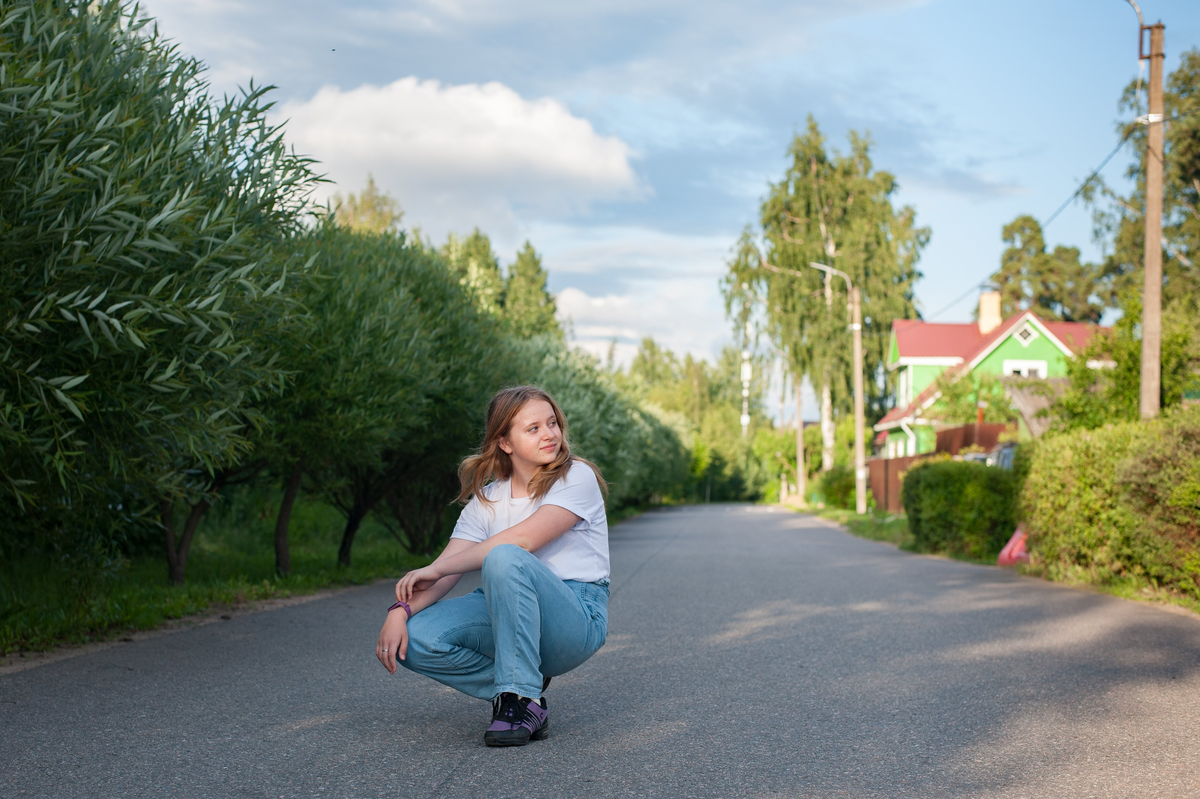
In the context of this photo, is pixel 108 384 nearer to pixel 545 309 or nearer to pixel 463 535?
pixel 463 535

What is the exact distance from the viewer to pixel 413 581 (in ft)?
14.6

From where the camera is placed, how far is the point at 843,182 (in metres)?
45.5

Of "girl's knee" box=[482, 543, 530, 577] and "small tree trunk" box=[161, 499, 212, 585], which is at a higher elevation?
"girl's knee" box=[482, 543, 530, 577]

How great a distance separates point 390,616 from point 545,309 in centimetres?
4482

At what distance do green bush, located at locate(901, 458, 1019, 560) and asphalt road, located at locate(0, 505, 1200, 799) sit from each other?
7389mm

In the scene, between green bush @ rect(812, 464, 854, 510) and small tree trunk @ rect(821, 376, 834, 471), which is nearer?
green bush @ rect(812, 464, 854, 510)

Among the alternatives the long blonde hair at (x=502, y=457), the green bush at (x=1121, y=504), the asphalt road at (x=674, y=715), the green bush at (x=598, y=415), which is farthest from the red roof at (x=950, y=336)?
the long blonde hair at (x=502, y=457)

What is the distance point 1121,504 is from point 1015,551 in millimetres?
5146

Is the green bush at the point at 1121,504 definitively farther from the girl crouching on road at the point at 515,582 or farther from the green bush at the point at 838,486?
the green bush at the point at 838,486

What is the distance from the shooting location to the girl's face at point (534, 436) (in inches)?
→ 184

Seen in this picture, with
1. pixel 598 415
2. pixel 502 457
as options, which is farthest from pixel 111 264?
pixel 598 415

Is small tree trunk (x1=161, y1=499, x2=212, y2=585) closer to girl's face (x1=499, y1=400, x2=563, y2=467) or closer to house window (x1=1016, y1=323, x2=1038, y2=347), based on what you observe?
girl's face (x1=499, y1=400, x2=563, y2=467)

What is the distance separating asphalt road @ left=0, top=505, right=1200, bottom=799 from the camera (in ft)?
13.4

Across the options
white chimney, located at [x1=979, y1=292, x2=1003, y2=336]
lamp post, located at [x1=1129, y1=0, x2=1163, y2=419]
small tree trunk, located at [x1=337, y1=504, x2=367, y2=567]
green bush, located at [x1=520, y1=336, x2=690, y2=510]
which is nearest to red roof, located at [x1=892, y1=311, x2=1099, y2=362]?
white chimney, located at [x1=979, y1=292, x2=1003, y2=336]
